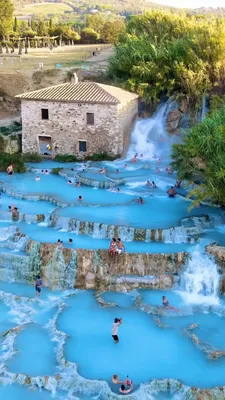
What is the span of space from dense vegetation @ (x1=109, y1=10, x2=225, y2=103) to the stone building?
3.52 metres

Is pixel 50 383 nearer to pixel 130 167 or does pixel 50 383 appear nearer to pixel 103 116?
pixel 130 167

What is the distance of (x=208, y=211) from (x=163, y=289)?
6544 millimetres

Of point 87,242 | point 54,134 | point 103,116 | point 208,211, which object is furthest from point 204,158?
point 54,134

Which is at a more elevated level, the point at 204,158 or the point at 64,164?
the point at 204,158

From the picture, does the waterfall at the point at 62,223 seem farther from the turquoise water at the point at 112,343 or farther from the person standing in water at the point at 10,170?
the person standing in water at the point at 10,170

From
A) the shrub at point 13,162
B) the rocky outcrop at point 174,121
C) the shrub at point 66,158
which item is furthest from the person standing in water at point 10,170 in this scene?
the rocky outcrop at point 174,121

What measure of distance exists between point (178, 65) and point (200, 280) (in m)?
21.1

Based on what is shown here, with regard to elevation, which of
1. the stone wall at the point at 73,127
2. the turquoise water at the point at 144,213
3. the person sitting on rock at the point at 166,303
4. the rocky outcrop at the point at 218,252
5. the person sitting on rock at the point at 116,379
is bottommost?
the person sitting on rock at the point at 166,303

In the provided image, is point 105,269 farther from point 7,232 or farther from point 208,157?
point 208,157

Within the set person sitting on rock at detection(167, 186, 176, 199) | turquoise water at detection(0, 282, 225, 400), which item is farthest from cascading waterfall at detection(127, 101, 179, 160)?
turquoise water at detection(0, 282, 225, 400)

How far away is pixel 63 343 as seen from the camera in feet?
54.0

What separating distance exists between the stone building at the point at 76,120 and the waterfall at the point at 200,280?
14761mm

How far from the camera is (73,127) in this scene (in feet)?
112

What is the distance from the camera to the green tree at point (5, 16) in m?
59.3
